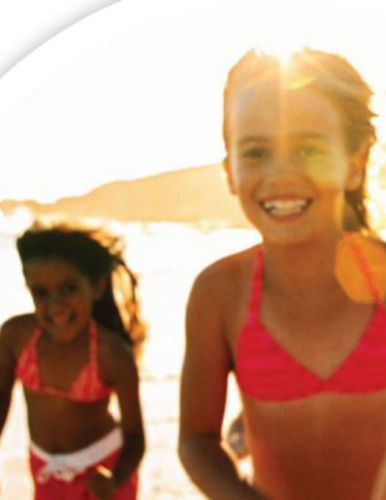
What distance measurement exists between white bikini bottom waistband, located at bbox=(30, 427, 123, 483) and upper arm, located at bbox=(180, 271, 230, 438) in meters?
0.09

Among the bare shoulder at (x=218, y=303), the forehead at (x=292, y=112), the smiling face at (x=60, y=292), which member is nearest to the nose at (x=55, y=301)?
the smiling face at (x=60, y=292)

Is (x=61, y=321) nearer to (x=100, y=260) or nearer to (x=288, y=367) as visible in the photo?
(x=100, y=260)

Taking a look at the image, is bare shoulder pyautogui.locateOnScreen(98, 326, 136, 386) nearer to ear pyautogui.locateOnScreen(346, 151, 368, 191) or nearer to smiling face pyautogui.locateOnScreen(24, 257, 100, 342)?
smiling face pyautogui.locateOnScreen(24, 257, 100, 342)

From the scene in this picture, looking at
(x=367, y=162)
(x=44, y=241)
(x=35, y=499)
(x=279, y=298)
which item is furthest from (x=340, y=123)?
(x=35, y=499)

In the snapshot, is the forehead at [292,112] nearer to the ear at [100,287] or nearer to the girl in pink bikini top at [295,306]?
the girl in pink bikini top at [295,306]

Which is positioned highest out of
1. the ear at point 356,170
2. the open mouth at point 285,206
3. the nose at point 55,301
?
the ear at point 356,170

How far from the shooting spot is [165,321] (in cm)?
70

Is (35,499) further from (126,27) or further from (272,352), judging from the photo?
(126,27)

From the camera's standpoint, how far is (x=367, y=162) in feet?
2.20

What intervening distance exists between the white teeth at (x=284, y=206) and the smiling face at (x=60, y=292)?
0.52 feet

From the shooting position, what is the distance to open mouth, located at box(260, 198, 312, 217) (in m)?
0.66

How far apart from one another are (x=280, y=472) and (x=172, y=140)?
267 mm

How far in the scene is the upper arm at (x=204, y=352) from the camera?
0.70 m

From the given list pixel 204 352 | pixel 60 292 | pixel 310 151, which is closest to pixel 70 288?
pixel 60 292
